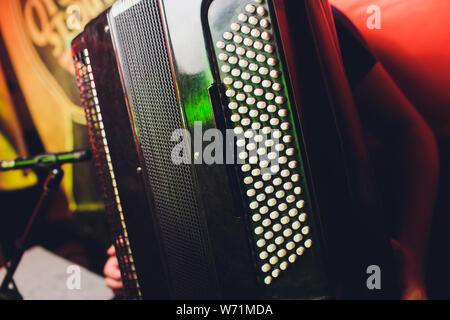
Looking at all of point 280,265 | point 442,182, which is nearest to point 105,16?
point 280,265

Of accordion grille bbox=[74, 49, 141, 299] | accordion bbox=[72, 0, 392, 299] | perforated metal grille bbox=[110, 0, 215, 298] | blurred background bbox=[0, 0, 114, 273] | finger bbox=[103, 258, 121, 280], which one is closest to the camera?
accordion bbox=[72, 0, 392, 299]

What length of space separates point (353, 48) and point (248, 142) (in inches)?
27.0

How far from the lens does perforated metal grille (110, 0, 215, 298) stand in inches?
34.4

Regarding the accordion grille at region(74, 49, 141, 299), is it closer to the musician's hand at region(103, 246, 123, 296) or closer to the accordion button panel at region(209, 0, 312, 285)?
the musician's hand at region(103, 246, 123, 296)

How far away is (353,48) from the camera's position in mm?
1159

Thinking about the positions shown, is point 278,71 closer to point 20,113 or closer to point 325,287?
point 325,287

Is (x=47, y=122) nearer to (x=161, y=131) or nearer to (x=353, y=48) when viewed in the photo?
(x=161, y=131)

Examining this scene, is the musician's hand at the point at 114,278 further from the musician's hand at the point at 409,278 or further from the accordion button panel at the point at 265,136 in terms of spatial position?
the musician's hand at the point at 409,278

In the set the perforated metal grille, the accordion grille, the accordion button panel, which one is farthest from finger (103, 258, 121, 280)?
the accordion button panel

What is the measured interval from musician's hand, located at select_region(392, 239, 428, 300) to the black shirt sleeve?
25.9 inches

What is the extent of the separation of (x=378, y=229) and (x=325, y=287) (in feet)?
0.67

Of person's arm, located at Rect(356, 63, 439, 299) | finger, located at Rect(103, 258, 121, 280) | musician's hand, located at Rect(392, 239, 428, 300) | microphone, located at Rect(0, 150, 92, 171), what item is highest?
microphone, located at Rect(0, 150, 92, 171)

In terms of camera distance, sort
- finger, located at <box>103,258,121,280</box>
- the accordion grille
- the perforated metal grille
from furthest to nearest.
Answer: finger, located at <box>103,258,121,280</box>, the accordion grille, the perforated metal grille
